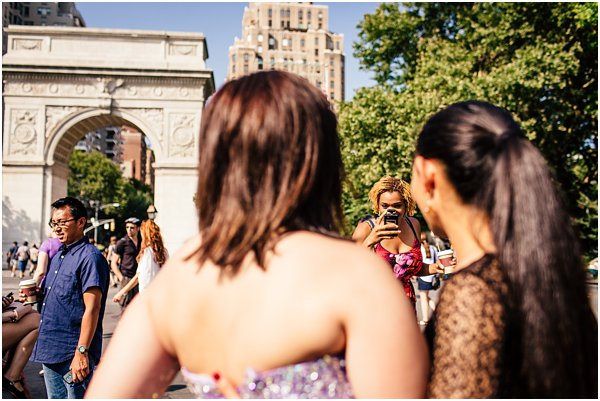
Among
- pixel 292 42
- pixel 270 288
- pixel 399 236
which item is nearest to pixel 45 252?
pixel 399 236

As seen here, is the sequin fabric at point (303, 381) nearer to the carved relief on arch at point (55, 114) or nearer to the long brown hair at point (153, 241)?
the long brown hair at point (153, 241)

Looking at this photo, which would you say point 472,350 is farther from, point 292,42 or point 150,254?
point 292,42

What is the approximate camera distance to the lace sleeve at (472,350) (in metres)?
1.45

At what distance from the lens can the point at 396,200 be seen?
4.74 meters

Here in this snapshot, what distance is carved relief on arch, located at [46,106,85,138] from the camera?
28598 mm

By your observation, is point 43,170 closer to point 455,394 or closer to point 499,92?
point 499,92

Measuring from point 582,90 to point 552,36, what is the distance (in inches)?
80.9

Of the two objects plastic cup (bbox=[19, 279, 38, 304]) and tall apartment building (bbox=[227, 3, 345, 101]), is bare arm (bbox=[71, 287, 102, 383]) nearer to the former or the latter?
plastic cup (bbox=[19, 279, 38, 304])

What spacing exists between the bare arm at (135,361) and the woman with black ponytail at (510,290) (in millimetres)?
667

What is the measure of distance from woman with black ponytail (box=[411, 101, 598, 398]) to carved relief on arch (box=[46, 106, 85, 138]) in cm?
2946

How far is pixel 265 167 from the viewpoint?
4.92 ft

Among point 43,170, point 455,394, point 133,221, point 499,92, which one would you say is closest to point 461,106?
point 455,394

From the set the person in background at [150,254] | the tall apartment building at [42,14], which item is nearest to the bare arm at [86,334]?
the person in background at [150,254]

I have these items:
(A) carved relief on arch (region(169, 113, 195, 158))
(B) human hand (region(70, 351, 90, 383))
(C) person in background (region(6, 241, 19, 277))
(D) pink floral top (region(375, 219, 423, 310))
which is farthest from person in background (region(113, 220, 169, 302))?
(A) carved relief on arch (region(169, 113, 195, 158))
